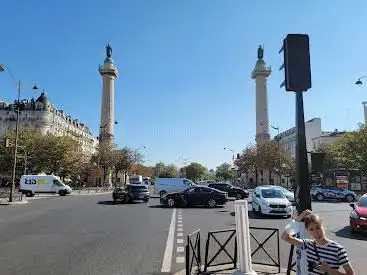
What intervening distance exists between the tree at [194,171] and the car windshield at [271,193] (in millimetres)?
148803

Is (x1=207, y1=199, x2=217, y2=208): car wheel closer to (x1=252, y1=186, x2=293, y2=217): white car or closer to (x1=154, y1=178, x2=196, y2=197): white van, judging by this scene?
(x1=252, y1=186, x2=293, y2=217): white car

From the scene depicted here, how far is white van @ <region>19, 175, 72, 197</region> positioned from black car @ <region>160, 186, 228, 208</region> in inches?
1031

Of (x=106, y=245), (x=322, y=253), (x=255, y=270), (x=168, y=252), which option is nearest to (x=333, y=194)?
(x=106, y=245)

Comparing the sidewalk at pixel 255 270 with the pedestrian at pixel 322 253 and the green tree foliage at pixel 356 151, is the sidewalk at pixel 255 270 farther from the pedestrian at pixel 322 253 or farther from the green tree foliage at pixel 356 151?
the green tree foliage at pixel 356 151

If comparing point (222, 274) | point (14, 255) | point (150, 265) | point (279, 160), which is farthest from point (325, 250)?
point (279, 160)

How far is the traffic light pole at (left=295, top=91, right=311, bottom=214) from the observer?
716 centimetres

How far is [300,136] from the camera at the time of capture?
7.45 m

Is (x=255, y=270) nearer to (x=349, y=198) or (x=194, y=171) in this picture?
(x=349, y=198)

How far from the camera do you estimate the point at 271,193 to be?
26.0 metres

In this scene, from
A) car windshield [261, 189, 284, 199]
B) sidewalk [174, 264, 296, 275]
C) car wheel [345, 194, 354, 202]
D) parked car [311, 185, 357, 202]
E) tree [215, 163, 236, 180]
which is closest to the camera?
sidewalk [174, 264, 296, 275]

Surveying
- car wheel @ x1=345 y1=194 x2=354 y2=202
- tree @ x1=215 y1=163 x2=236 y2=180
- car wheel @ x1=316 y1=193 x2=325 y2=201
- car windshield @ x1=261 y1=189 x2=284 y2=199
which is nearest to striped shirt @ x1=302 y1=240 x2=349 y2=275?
car windshield @ x1=261 y1=189 x2=284 y2=199

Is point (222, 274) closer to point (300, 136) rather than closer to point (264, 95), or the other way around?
point (300, 136)

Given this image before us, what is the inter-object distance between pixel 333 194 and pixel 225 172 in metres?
133

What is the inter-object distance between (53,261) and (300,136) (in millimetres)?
6302
